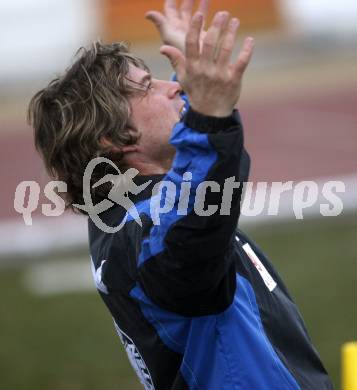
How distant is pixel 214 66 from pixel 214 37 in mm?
80

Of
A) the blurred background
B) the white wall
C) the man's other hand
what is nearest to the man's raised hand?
the man's other hand

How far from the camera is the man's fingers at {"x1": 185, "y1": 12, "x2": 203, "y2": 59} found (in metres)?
2.50

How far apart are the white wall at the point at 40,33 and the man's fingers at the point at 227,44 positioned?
17.4 metres

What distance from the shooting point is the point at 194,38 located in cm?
252

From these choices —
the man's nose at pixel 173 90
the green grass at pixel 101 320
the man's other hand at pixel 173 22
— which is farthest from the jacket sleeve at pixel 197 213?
the green grass at pixel 101 320

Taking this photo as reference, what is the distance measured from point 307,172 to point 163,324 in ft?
31.2

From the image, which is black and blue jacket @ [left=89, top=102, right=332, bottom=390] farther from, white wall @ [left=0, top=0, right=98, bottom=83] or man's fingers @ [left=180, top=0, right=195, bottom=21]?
white wall @ [left=0, top=0, right=98, bottom=83]

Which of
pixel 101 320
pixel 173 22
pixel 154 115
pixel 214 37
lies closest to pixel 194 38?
pixel 214 37

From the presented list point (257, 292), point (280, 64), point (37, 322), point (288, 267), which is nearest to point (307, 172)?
point (288, 267)

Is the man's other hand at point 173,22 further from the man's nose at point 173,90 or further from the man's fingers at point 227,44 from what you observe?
the man's fingers at point 227,44

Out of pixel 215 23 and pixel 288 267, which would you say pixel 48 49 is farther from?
pixel 215 23

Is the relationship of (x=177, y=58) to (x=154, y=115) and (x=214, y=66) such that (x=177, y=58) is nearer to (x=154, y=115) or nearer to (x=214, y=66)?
(x=214, y=66)

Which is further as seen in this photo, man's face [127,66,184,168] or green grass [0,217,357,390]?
green grass [0,217,357,390]

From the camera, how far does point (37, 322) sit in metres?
7.99
